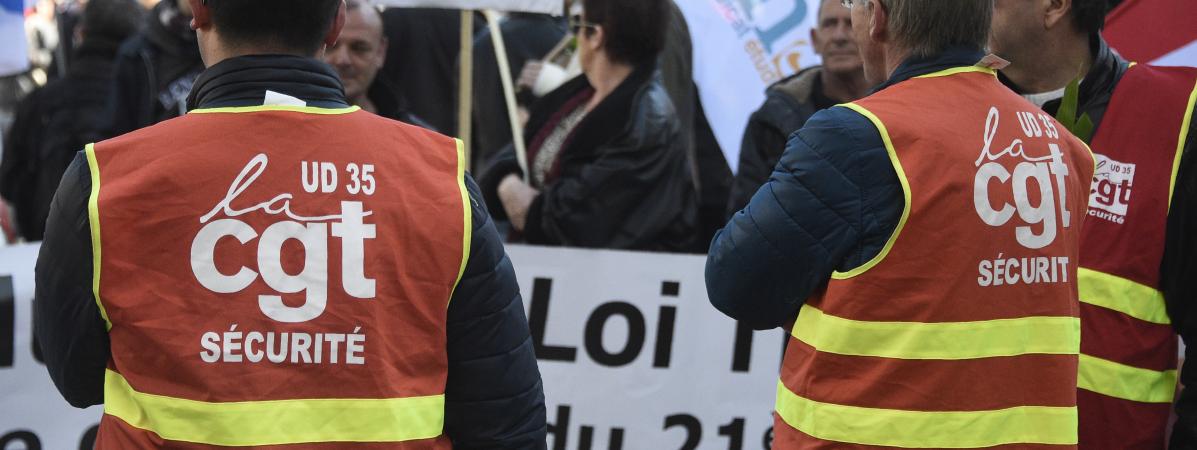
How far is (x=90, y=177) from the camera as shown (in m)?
2.10

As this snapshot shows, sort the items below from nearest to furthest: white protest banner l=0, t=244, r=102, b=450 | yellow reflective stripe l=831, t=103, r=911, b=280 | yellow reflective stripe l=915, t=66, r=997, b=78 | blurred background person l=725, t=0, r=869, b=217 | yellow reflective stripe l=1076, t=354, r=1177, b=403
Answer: yellow reflective stripe l=831, t=103, r=911, b=280
yellow reflective stripe l=915, t=66, r=997, b=78
yellow reflective stripe l=1076, t=354, r=1177, b=403
white protest banner l=0, t=244, r=102, b=450
blurred background person l=725, t=0, r=869, b=217

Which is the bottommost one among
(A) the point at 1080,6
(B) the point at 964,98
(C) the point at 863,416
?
(C) the point at 863,416

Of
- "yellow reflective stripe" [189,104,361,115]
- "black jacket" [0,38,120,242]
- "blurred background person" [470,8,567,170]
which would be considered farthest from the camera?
"black jacket" [0,38,120,242]

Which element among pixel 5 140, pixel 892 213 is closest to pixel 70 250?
pixel 892 213

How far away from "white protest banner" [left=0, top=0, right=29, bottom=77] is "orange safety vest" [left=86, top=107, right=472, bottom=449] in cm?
368

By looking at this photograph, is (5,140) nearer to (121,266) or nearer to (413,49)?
(413,49)

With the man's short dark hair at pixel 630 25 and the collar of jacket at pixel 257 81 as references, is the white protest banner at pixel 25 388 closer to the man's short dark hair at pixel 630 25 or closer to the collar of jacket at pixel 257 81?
the man's short dark hair at pixel 630 25

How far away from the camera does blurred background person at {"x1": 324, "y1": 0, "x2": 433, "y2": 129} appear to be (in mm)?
5137

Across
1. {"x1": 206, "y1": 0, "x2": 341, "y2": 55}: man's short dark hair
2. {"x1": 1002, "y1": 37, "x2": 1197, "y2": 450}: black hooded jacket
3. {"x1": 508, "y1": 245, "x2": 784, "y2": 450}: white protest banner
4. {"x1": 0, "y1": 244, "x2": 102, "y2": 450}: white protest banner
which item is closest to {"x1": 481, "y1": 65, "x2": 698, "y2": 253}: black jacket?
{"x1": 508, "y1": 245, "x2": 784, "y2": 450}: white protest banner

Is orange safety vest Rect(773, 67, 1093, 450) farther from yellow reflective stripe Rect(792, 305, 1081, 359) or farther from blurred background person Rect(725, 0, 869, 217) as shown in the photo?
blurred background person Rect(725, 0, 869, 217)

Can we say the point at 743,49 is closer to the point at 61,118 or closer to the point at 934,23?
the point at 934,23

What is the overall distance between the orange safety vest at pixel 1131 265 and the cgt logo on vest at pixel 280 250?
1791 mm

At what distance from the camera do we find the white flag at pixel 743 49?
589 centimetres

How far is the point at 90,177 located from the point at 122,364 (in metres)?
0.29
